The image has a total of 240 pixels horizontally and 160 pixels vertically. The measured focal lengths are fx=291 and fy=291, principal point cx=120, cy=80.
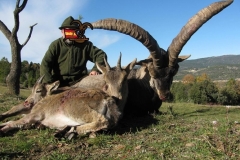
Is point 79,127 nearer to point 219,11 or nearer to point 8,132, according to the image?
point 8,132

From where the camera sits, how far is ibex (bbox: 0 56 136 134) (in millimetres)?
5359

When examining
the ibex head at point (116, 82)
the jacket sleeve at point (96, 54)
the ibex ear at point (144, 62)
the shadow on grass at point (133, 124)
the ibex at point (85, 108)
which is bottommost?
the shadow on grass at point (133, 124)

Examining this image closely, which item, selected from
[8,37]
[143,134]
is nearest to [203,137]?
[143,134]

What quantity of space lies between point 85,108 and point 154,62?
309 cm

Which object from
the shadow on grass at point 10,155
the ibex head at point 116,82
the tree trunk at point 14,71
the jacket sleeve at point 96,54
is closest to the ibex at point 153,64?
the jacket sleeve at point 96,54

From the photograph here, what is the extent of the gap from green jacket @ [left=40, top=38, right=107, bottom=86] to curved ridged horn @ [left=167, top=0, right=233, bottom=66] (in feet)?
6.61

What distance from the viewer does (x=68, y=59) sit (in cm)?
865

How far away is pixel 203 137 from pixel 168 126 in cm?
182

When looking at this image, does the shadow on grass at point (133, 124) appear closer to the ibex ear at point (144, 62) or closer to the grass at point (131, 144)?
the grass at point (131, 144)

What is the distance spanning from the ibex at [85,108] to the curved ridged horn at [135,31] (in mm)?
1738

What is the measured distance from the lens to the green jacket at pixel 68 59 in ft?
27.8

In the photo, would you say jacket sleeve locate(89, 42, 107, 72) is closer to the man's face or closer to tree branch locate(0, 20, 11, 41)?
the man's face

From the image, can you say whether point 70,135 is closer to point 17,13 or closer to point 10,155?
point 10,155

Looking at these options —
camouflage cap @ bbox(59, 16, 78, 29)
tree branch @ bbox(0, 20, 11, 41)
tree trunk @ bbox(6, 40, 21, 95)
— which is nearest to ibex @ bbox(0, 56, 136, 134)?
camouflage cap @ bbox(59, 16, 78, 29)
